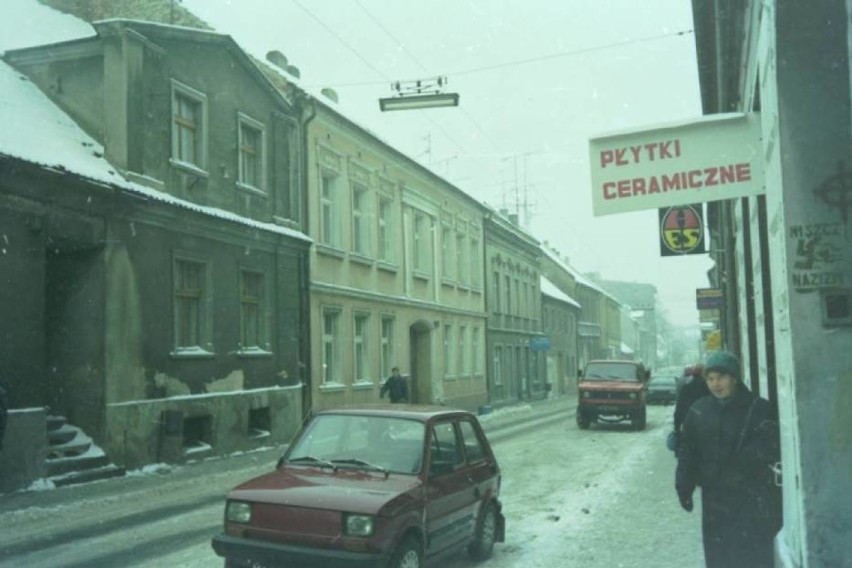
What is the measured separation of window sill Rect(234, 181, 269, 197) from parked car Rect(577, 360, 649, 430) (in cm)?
1070

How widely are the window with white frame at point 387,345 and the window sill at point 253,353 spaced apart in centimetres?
732

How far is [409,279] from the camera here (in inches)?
1188

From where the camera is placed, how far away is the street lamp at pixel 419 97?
1644 cm

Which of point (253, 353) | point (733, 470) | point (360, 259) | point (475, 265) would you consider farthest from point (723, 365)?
point (475, 265)

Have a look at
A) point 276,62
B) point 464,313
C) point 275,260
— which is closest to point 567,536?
point 275,260

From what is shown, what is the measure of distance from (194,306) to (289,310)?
3.83 meters

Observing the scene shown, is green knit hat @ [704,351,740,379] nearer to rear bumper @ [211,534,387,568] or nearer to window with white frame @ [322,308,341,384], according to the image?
rear bumper @ [211,534,387,568]

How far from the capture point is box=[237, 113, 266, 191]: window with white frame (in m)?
20.3

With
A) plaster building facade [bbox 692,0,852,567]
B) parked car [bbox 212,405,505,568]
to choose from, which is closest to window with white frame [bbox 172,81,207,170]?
parked car [bbox 212,405,505,568]

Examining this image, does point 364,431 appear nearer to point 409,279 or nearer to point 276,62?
point 276,62

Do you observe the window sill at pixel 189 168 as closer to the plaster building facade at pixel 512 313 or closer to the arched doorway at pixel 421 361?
the arched doorway at pixel 421 361

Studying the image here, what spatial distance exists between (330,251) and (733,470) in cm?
1950

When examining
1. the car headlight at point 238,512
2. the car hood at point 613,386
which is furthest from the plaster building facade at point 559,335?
the car headlight at point 238,512

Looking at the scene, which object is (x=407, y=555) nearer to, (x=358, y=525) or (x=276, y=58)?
(x=358, y=525)
